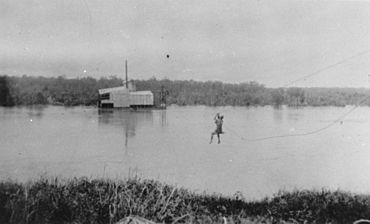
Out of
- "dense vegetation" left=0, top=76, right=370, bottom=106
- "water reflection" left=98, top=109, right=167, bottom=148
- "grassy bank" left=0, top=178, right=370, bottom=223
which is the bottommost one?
"grassy bank" left=0, top=178, right=370, bottom=223

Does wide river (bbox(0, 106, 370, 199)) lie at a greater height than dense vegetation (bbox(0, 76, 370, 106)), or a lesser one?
lesser

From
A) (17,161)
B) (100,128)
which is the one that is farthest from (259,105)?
(17,161)

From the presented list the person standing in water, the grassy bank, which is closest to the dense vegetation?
the person standing in water

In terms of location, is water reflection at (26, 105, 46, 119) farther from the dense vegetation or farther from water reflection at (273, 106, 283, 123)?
water reflection at (273, 106, 283, 123)

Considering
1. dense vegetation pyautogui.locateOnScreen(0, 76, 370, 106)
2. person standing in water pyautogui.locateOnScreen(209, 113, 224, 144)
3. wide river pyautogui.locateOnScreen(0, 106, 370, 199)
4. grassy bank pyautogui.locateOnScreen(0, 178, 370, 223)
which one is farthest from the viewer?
person standing in water pyautogui.locateOnScreen(209, 113, 224, 144)

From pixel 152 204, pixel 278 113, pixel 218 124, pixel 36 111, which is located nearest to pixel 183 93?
pixel 218 124

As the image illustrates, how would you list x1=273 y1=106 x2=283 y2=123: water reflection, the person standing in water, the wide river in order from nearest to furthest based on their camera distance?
the wide river → the person standing in water → x1=273 y1=106 x2=283 y2=123: water reflection

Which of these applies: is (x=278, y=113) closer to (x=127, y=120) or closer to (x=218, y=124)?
(x=218, y=124)
